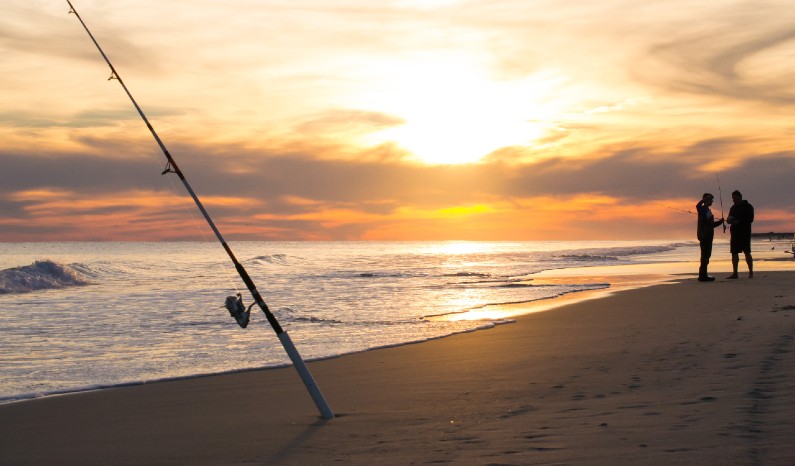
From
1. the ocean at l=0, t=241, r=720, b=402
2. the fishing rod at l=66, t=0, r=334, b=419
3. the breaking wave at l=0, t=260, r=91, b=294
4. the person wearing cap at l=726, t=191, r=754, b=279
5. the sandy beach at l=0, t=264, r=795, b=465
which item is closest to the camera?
the sandy beach at l=0, t=264, r=795, b=465

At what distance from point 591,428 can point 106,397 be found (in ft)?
13.4

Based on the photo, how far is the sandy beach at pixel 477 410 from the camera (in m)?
3.53

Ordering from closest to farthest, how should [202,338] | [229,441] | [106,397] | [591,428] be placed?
1. [591,428]
2. [229,441]
3. [106,397]
4. [202,338]

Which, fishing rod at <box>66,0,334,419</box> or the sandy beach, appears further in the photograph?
fishing rod at <box>66,0,334,419</box>

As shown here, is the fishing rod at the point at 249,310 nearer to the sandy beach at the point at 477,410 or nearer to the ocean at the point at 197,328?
the sandy beach at the point at 477,410

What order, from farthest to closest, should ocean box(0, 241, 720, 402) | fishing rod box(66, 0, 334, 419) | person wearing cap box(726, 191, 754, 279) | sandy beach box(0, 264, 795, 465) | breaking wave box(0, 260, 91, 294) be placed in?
breaking wave box(0, 260, 91, 294), person wearing cap box(726, 191, 754, 279), ocean box(0, 241, 720, 402), fishing rod box(66, 0, 334, 419), sandy beach box(0, 264, 795, 465)

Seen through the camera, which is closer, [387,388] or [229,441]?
[229,441]

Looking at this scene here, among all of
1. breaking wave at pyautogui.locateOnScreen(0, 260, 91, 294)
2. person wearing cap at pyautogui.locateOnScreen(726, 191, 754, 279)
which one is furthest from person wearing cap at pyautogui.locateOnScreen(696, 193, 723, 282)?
breaking wave at pyautogui.locateOnScreen(0, 260, 91, 294)

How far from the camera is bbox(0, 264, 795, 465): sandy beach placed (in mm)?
3531

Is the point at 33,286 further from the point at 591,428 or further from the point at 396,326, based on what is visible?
the point at 591,428

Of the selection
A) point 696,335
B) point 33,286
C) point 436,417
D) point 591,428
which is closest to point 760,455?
point 591,428

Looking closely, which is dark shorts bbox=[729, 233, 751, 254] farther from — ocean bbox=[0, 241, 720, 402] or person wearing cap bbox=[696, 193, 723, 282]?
ocean bbox=[0, 241, 720, 402]

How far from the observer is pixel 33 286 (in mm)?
23891

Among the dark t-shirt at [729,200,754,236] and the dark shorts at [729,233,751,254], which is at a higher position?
the dark t-shirt at [729,200,754,236]
